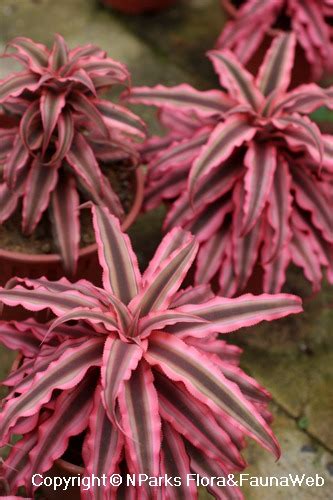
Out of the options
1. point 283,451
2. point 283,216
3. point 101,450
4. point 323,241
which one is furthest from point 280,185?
point 101,450

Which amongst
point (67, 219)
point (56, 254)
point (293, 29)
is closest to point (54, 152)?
point (67, 219)

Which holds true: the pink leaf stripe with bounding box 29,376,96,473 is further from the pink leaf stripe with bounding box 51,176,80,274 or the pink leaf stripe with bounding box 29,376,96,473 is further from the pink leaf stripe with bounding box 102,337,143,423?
the pink leaf stripe with bounding box 51,176,80,274

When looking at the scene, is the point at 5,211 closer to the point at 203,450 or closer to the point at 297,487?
the point at 203,450

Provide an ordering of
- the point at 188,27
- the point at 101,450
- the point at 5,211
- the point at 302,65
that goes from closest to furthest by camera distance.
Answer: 1. the point at 101,450
2. the point at 5,211
3. the point at 302,65
4. the point at 188,27

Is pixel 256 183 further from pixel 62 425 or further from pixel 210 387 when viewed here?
pixel 62 425

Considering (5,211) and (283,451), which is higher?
(5,211)

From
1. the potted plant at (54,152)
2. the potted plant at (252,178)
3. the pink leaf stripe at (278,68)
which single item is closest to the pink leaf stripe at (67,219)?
the potted plant at (54,152)
